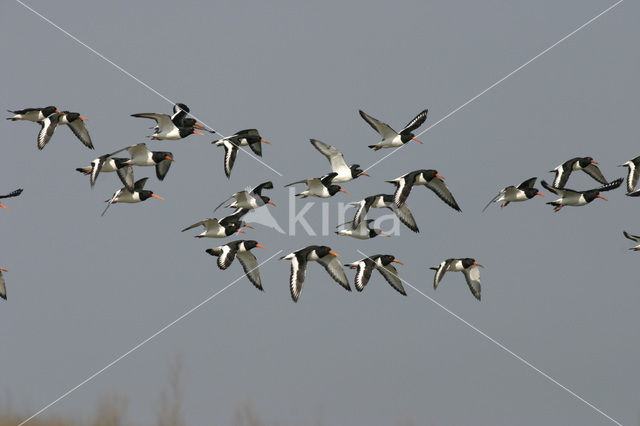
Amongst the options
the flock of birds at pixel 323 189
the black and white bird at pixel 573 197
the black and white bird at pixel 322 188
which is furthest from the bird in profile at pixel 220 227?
the black and white bird at pixel 573 197

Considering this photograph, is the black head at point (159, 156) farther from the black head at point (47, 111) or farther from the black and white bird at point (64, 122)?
the black head at point (47, 111)

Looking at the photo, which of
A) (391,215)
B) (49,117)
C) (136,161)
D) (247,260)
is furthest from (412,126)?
(49,117)

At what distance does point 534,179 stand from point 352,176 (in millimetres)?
4836

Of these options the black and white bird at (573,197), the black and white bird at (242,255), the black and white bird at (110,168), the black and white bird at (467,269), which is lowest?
the black and white bird at (467,269)

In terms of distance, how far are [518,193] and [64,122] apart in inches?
471

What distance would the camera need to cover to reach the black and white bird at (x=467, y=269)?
23487mm

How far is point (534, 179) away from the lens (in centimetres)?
2425

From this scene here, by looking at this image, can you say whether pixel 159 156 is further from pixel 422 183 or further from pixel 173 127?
pixel 422 183

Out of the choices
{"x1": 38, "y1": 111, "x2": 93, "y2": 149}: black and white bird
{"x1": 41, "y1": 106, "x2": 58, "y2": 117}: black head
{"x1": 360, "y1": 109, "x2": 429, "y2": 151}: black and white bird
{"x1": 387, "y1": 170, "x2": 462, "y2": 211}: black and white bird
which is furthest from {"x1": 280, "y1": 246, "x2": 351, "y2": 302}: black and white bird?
{"x1": 41, "y1": 106, "x2": 58, "y2": 117}: black head

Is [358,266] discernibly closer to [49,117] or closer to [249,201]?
[249,201]

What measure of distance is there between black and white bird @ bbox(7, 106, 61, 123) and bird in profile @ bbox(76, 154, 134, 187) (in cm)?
161

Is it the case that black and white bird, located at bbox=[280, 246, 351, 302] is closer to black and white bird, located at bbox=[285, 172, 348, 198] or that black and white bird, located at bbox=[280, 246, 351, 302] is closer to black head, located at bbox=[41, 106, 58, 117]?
black and white bird, located at bbox=[285, 172, 348, 198]

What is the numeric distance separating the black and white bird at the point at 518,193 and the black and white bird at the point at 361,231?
318cm

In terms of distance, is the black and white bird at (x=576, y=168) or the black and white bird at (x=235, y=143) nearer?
the black and white bird at (x=235, y=143)
